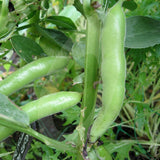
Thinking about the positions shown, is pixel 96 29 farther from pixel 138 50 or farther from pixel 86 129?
pixel 138 50

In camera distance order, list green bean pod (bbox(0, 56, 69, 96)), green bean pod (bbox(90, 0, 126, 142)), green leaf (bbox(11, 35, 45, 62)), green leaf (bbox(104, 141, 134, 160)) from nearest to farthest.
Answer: green bean pod (bbox(90, 0, 126, 142)) < green bean pod (bbox(0, 56, 69, 96)) < green leaf (bbox(11, 35, 45, 62)) < green leaf (bbox(104, 141, 134, 160))

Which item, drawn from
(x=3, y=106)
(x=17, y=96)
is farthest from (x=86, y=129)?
(x=17, y=96)

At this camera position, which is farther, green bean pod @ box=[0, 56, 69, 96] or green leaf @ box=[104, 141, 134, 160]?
green leaf @ box=[104, 141, 134, 160]

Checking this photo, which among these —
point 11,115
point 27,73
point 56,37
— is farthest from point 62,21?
point 11,115

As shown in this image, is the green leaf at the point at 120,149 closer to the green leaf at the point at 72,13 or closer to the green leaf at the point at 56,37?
the green leaf at the point at 56,37

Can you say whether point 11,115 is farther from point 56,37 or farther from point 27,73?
point 56,37

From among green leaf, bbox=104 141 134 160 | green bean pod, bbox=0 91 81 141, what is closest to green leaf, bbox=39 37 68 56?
green bean pod, bbox=0 91 81 141

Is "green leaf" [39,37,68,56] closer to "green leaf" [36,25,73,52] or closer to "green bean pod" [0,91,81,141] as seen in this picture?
"green leaf" [36,25,73,52]

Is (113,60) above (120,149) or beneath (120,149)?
above
